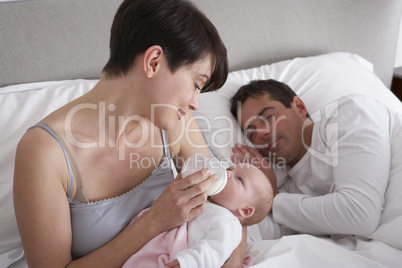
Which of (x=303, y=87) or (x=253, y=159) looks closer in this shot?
(x=253, y=159)

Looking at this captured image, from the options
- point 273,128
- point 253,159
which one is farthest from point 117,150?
point 273,128

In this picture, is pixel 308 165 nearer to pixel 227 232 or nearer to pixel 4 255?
pixel 227 232

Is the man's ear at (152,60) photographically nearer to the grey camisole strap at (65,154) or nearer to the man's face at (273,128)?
the grey camisole strap at (65,154)

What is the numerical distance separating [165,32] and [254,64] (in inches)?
47.1

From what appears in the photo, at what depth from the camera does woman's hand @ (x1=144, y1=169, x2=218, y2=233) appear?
1.14m

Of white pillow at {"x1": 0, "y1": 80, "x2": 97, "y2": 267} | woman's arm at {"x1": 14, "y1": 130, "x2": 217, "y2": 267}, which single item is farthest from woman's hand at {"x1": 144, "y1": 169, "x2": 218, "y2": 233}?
white pillow at {"x1": 0, "y1": 80, "x2": 97, "y2": 267}

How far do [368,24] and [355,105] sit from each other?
1037mm

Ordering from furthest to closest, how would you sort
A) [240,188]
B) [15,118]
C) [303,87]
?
[303,87], [15,118], [240,188]

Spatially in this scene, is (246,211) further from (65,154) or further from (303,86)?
(303,86)

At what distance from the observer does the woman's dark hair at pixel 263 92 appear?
1.88 meters

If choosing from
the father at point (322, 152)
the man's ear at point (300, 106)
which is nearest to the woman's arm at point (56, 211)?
the father at point (322, 152)

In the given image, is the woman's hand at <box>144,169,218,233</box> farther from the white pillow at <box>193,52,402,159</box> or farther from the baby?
the white pillow at <box>193,52,402,159</box>

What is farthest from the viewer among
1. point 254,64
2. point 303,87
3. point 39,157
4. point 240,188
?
point 254,64

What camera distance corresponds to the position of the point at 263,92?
188cm
